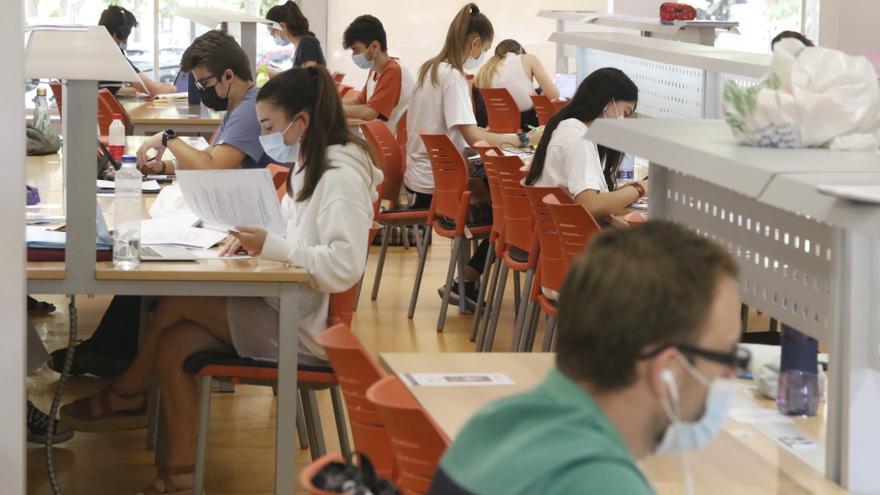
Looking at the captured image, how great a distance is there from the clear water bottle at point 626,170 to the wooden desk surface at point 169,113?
2350 millimetres

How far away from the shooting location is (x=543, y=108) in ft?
27.5

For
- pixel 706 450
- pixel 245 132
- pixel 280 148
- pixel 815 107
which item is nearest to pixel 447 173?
pixel 245 132

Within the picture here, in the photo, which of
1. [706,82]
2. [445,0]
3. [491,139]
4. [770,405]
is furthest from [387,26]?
[770,405]

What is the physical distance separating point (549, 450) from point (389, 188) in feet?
17.3

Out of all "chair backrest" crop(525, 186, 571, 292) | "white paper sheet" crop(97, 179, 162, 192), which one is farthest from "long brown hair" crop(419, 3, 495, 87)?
"chair backrest" crop(525, 186, 571, 292)

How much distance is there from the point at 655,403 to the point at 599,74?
12.2ft

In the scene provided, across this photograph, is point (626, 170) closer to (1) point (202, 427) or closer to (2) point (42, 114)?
(2) point (42, 114)

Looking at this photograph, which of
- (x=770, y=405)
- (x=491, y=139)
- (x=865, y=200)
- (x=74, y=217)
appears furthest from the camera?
(x=491, y=139)

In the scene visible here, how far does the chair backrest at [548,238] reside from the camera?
4566 mm

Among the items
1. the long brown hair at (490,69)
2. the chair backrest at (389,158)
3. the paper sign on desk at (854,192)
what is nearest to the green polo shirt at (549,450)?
the paper sign on desk at (854,192)

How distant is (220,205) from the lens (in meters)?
3.59

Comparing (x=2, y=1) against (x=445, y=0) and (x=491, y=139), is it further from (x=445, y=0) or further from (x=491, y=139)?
A: (x=445, y=0)

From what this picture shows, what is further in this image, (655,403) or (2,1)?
(2,1)

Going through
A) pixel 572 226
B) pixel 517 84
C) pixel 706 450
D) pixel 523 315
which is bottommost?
pixel 523 315
